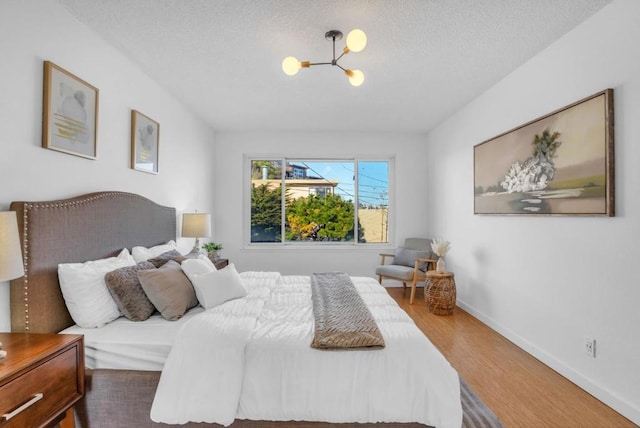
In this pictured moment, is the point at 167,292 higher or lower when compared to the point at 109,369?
higher

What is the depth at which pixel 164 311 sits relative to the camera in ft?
6.88

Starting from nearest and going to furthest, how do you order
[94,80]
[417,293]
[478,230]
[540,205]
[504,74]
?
[94,80] < [540,205] < [504,74] < [478,230] < [417,293]

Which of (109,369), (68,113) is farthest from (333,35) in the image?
(109,369)

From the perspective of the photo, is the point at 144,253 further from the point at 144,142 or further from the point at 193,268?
the point at 144,142

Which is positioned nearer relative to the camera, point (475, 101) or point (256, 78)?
point (256, 78)

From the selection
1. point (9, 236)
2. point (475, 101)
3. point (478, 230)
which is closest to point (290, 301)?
point (9, 236)

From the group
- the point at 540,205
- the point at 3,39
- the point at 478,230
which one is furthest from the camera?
the point at 478,230

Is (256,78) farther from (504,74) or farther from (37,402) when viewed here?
(37,402)

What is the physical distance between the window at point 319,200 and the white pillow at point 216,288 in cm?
288

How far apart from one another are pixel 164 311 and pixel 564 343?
115 inches

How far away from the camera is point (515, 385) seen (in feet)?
7.77

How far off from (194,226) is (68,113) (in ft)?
5.79

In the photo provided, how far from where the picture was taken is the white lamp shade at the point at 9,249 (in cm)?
134

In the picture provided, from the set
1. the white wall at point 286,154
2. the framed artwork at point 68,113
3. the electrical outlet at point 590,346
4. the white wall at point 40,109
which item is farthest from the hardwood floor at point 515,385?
the framed artwork at point 68,113
